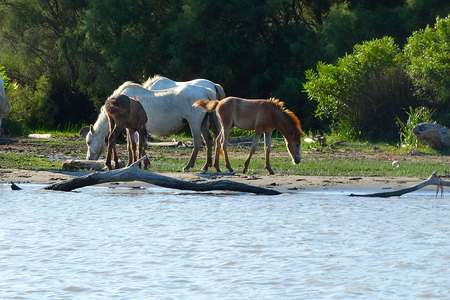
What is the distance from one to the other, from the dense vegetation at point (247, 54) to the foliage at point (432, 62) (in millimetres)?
26

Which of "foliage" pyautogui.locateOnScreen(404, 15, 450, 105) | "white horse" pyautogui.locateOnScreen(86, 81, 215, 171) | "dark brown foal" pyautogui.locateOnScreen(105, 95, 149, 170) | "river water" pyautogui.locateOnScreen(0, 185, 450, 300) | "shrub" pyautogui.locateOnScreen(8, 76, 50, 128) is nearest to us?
"river water" pyautogui.locateOnScreen(0, 185, 450, 300)

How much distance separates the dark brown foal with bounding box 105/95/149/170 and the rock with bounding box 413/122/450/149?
7.52m

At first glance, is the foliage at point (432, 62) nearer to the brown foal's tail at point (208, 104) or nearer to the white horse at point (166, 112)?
the white horse at point (166, 112)

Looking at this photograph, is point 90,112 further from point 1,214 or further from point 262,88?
point 1,214

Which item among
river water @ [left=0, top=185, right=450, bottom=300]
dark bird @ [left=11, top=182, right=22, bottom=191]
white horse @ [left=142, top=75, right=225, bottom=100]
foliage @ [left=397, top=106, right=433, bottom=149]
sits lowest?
river water @ [left=0, top=185, right=450, bottom=300]

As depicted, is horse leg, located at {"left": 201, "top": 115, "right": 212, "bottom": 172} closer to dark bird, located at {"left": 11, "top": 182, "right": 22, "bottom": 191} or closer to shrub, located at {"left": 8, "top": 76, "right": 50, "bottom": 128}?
dark bird, located at {"left": 11, "top": 182, "right": 22, "bottom": 191}

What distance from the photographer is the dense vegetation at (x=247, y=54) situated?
1198 inches

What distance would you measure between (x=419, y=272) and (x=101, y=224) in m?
5.28

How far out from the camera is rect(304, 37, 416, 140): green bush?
3038cm

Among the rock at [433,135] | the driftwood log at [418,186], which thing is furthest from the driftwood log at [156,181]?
the rock at [433,135]

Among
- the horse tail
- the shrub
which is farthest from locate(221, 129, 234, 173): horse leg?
the shrub

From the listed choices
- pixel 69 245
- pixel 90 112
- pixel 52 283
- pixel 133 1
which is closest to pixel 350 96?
pixel 133 1

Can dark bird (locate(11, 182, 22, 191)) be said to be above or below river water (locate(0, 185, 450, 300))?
above

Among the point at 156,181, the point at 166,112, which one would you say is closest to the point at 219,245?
the point at 156,181
